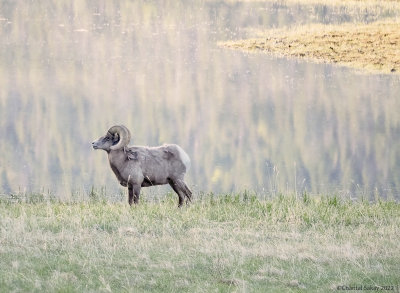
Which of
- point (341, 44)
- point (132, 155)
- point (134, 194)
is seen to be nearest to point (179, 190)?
point (134, 194)

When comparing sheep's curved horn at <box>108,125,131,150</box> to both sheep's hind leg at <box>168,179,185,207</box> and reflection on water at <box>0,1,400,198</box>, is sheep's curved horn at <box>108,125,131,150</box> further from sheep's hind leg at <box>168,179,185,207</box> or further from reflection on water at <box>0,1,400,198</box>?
reflection on water at <box>0,1,400,198</box>

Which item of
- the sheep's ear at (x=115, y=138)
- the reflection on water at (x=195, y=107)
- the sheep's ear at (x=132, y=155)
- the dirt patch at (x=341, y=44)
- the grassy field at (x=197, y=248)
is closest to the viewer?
the grassy field at (x=197, y=248)

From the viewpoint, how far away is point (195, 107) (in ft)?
95.8

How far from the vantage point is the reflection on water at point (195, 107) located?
68.7ft

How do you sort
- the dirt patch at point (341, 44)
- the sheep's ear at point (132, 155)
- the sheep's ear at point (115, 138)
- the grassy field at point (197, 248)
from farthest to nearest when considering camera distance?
the dirt patch at point (341, 44)
the sheep's ear at point (115, 138)
the sheep's ear at point (132, 155)
the grassy field at point (197, 248)

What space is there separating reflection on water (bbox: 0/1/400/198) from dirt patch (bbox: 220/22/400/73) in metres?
0.84

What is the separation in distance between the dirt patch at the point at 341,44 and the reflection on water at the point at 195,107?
2.74ft

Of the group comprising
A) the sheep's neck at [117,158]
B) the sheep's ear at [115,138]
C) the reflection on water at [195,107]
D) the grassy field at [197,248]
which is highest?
the sheep's ear at [115,138]

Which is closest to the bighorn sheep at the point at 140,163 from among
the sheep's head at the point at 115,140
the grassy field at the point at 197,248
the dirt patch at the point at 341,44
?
the sheep's head at the point at 115,140

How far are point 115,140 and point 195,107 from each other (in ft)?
45.5

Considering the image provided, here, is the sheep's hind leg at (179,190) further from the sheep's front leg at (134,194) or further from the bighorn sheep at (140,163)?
the sheep's front leg at (134,194)

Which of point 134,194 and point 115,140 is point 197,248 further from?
point 115,140

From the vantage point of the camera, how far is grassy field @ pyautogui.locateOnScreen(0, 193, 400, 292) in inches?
373

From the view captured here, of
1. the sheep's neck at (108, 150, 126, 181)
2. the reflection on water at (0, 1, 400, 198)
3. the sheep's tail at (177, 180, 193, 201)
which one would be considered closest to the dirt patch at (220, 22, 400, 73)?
the reflection on water at (0, 1, 400, 198)
